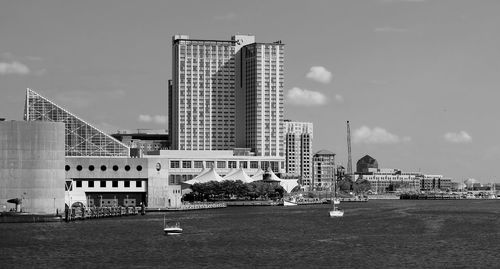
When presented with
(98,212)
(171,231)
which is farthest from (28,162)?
(171,231)

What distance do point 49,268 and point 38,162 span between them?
176 feet

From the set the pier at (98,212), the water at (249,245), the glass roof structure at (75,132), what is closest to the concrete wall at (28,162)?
the water at (249,245)

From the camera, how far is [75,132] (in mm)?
190250

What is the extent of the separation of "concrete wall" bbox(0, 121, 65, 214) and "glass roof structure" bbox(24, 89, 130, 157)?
55.2 meters

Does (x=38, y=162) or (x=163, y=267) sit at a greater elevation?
(x=38, y=162)

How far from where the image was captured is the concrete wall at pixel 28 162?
130500 mm

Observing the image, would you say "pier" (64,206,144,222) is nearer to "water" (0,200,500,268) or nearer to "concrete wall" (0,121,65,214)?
"water" (0,200,500,268)

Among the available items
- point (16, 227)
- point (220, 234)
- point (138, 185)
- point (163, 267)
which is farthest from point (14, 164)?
point (163, 267)

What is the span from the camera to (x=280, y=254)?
91375mm

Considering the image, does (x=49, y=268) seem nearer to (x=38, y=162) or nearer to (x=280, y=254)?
(x=280, y=254)

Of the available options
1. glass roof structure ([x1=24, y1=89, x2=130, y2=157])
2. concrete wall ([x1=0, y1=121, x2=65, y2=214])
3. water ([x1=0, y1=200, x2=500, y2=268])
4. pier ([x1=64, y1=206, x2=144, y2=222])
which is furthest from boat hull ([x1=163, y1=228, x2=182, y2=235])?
glass roof structure ([x1=24, y1=89, x2=130, y2=157])

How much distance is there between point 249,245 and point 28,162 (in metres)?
42.2

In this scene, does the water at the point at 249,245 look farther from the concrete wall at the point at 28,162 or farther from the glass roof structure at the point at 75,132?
the glass roof structure at the point at 75,132

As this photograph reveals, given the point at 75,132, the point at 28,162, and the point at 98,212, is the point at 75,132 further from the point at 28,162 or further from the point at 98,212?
the point at 28,162
